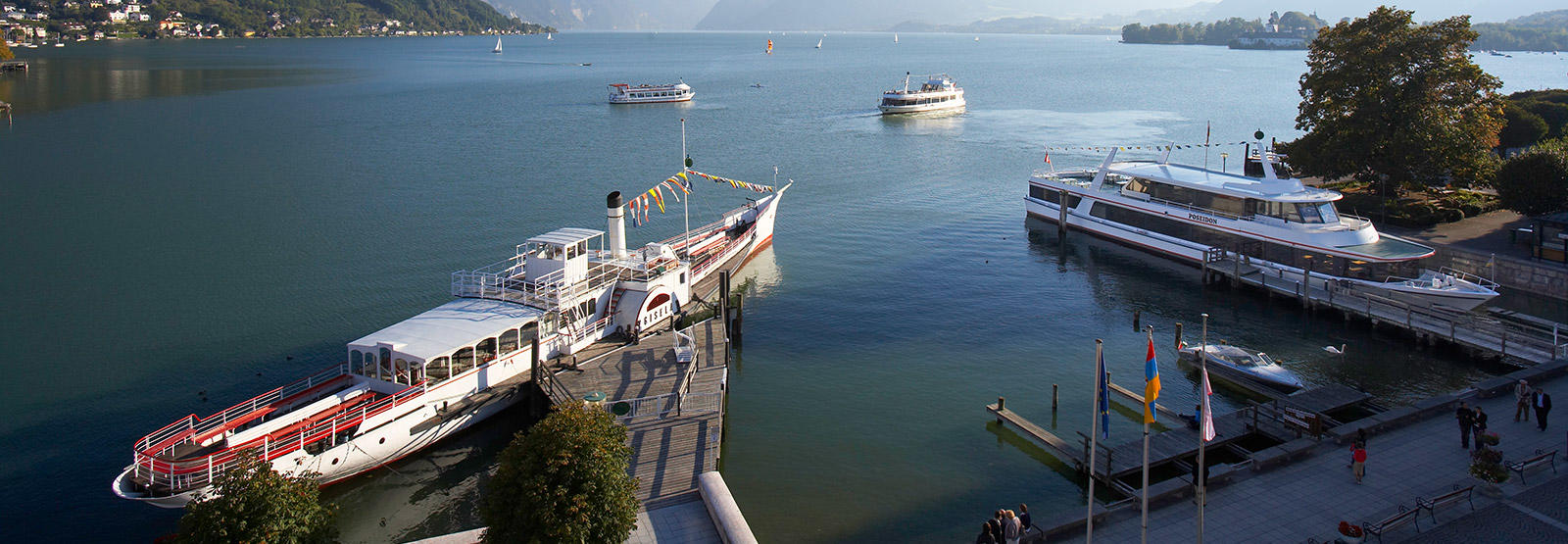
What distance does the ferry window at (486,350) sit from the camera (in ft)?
102

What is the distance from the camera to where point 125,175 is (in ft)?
242

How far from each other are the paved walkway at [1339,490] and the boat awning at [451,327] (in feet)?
62.8

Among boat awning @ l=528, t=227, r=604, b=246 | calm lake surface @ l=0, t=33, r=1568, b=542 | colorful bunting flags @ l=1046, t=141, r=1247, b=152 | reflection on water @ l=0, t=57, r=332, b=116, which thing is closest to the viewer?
calm lake surface @ l=0, t=33, r=1568, b=542

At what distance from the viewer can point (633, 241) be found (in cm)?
5700

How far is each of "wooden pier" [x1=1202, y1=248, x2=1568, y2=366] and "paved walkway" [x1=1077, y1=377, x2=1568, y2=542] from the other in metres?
9.35

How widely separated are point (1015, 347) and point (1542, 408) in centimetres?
1713

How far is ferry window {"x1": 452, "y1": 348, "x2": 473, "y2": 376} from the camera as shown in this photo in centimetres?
3058

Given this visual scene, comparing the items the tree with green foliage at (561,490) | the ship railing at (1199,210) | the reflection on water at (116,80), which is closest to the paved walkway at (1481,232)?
the ship railing at (1199,210)

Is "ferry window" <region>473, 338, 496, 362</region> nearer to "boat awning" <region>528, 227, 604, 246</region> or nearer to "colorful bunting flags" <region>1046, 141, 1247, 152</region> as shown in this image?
"boat awning" <region>528, 227, 604, 246</region>

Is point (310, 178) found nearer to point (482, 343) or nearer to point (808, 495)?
point (482, 343)

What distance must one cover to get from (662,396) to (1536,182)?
45.8 metres

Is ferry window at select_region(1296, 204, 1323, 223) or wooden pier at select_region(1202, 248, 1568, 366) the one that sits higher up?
ferry window at select_region(1296, 204, 1323, 223)

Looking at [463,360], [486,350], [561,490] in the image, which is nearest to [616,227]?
[486,350]

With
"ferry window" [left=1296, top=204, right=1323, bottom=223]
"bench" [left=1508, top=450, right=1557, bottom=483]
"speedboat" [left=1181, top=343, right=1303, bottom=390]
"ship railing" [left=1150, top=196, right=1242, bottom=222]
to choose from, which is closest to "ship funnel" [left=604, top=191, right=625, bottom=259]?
"speedboat" [left=1181, top=343, right=1303, bottom=390]
